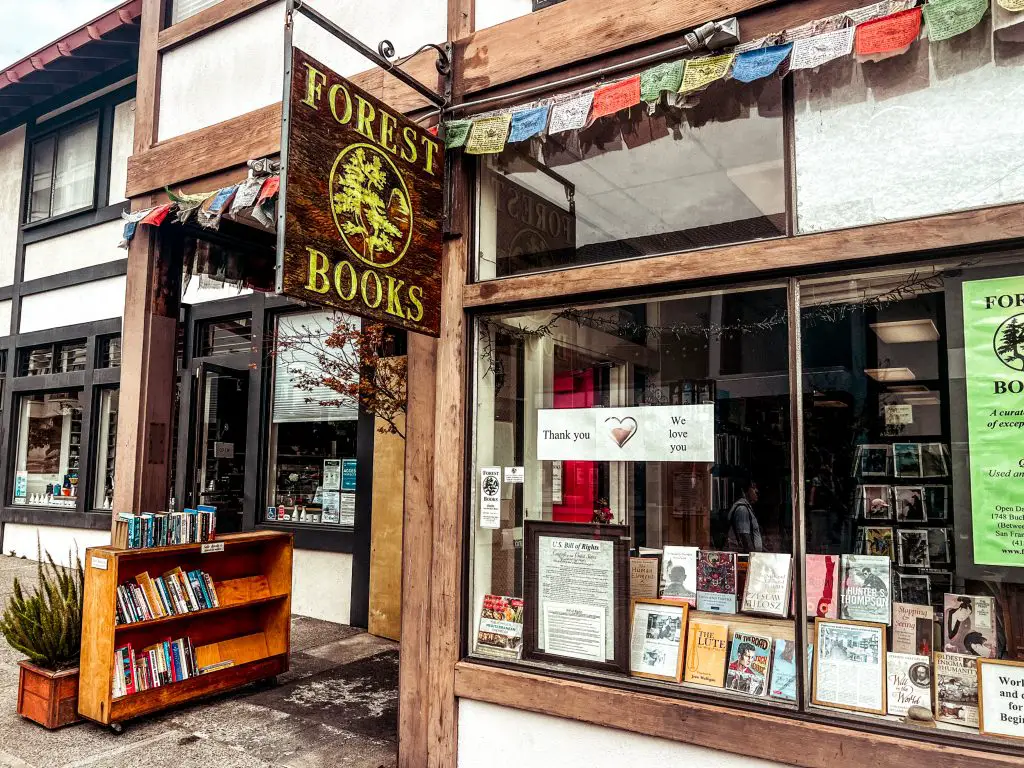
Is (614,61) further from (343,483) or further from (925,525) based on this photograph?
(343,483)

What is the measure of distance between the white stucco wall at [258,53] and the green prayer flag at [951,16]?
2.96 metres

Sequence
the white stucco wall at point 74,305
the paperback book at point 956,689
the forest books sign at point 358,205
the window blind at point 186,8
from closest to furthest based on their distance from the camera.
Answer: the paperback book at point 956,689 < the forest books sign at point 358,205 < the window blind at point 186,8 < the white stucco wall at point 74,305

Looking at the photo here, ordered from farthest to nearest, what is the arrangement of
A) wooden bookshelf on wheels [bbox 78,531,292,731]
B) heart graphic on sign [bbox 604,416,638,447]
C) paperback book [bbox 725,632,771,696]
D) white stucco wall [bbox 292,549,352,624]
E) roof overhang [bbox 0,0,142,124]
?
1. roof overhang [bbox 0,0,142,124]
2. white stucco wall [bbox 292,549,352,624]
3. wooden bookshelf on wheels [bbox 78,531,292,731]
4. heart graphic on sign [bbox 604,416,638,447]
5. paperback book [bbox 725,632,771,696]

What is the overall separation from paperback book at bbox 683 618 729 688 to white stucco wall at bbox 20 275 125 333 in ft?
31.3

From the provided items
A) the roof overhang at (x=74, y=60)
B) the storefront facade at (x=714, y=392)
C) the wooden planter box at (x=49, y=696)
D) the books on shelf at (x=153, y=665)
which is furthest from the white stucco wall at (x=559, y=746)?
the roof overhang at (x=74, y=60)

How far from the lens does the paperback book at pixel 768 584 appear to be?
377 cm

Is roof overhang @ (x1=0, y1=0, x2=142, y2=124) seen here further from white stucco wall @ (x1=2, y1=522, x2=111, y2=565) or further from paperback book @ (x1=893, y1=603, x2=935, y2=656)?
paperback book @ (x1=893, y1=603, x2=935, y2=656)

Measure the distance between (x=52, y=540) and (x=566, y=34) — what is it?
36.5ft

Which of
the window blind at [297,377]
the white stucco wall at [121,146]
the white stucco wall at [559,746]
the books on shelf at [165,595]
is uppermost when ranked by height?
the white stucco wall at [121,146]

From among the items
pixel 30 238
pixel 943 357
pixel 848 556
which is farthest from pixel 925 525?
pixel 30 238

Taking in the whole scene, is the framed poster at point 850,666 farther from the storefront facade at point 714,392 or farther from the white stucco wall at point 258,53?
the white stucco wall at point 258,53

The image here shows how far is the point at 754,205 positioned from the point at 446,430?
86.1 inches

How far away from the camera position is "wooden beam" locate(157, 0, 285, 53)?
6027mm

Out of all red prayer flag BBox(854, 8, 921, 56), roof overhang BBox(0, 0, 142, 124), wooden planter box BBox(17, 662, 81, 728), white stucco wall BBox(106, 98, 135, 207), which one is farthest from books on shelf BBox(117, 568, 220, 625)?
roof overhang BBox(0, 0, 142, 124)
